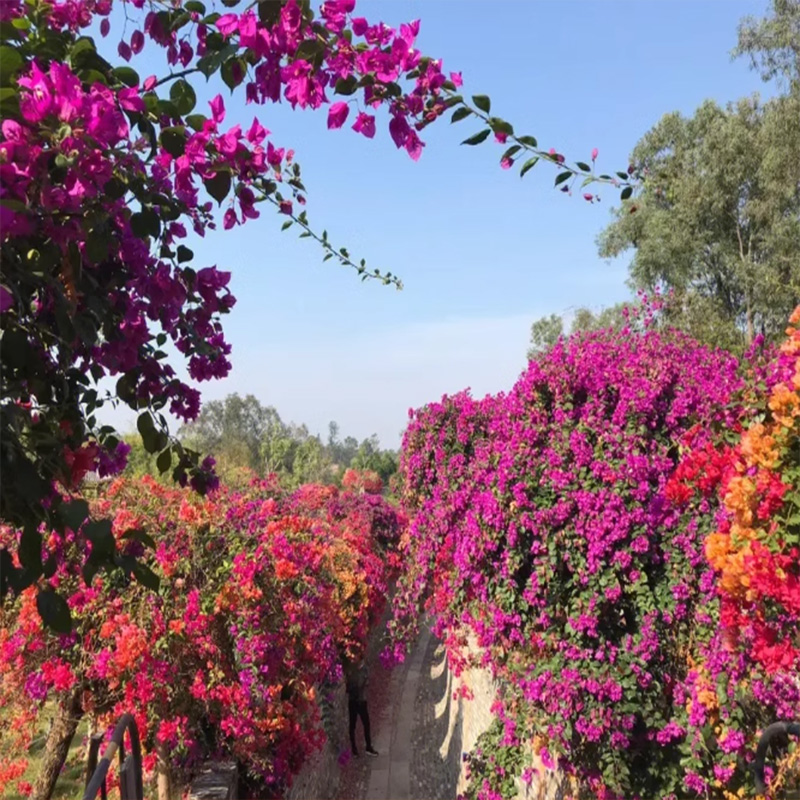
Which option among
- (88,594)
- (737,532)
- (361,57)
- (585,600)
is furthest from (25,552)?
(585,600)

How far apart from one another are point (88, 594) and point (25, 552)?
4291 millimetres

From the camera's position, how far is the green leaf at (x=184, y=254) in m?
1.62

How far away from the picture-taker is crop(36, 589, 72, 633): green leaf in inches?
44.9

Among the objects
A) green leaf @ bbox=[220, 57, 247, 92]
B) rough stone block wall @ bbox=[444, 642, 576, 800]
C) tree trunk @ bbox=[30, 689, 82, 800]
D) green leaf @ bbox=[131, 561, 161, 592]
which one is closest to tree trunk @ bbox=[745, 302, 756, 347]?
rough stone block wall @ bbox=[444, 642, 576, 800]

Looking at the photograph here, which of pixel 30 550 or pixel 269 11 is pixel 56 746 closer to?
pixel 30 550

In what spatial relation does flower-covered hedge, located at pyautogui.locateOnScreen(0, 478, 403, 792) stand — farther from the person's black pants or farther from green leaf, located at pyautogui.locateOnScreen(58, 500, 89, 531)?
the person's black pants

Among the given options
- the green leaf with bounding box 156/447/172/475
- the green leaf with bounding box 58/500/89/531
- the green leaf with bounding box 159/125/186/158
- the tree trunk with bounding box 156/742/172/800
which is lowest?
the tree trunk with bounding box 156/742/172/800

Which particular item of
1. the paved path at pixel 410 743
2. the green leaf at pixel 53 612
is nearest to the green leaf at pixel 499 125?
the green leaf at pixel 53 612

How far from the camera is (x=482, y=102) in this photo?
1503 mm

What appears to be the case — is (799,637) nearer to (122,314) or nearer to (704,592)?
(704,592)

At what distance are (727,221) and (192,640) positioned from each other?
18249 millimetres

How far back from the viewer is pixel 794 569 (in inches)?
102

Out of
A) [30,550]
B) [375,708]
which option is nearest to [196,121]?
[30,550]

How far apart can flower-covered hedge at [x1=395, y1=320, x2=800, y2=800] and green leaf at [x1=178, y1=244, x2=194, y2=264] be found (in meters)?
3.94
